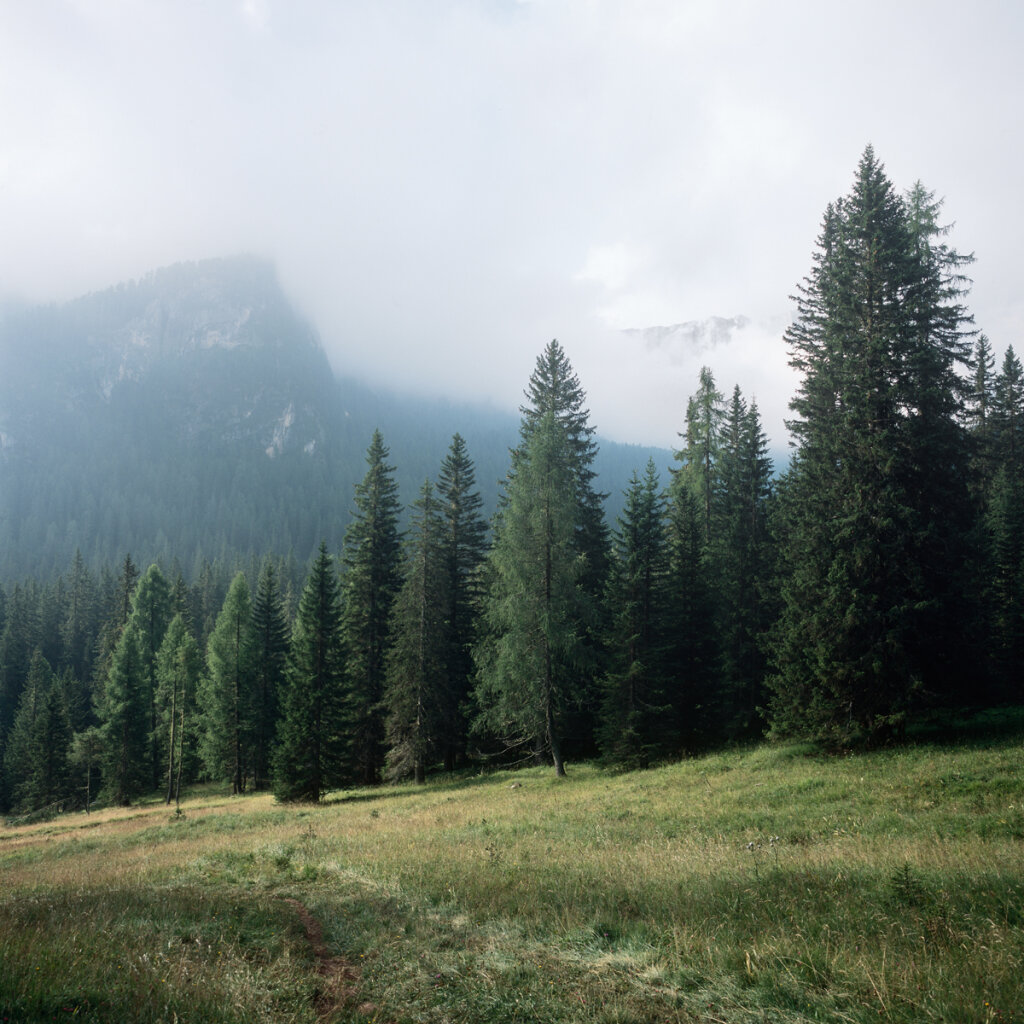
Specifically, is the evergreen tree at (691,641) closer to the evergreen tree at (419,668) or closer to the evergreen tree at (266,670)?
the evergreen tree at (419,668)

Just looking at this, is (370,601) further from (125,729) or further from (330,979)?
(330,979)

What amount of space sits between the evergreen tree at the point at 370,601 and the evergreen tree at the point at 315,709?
1487 mm

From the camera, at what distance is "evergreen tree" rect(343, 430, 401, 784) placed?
35562 mm

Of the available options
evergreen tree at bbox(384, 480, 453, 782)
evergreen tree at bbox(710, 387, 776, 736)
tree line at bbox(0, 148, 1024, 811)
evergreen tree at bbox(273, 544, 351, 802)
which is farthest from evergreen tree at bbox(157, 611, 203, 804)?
evergreen tree at bbox(710, 387, 776, 736)

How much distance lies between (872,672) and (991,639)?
8.03 metres

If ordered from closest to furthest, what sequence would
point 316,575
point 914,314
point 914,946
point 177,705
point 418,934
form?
point 914,946, point 418,934, point 914,314, point 316,575, point 177,705

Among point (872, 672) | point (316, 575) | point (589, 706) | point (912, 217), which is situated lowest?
point (589, 706)

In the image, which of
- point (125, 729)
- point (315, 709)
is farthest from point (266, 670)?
point (315, 709)

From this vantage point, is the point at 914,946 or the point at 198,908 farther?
the point at 198,908

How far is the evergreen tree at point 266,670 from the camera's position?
44062mm

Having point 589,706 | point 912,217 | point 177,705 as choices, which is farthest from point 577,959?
point 177,705

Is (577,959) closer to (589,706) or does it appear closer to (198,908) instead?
(198,908)

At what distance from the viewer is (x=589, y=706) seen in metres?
31.3

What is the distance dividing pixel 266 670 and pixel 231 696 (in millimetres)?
2968
